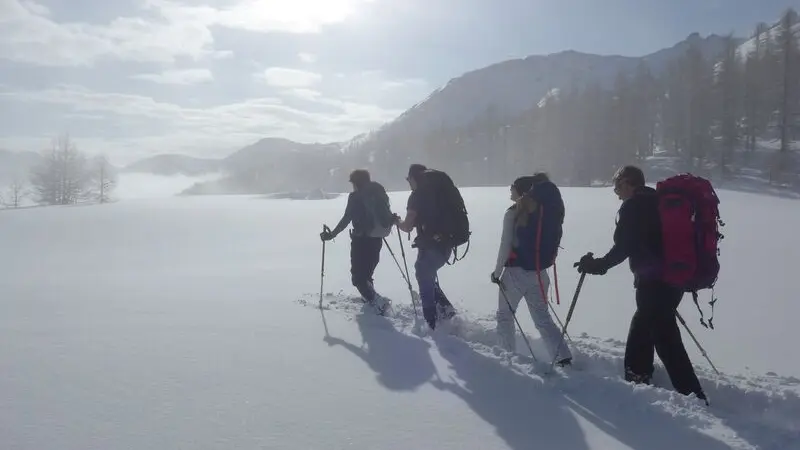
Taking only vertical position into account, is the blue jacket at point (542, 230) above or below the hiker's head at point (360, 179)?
below

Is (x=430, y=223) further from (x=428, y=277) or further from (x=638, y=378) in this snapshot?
(x=638, y=378)

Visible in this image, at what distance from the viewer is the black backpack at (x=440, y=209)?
Answer: 604cm

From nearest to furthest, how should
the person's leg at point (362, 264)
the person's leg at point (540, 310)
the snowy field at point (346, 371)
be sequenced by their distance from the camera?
the snowy field at point (346, 371)
the person's leg at point (540, 310)
the person's leg at point (362, 264)

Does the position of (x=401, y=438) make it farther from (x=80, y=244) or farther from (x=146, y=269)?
(x=80, y=244)

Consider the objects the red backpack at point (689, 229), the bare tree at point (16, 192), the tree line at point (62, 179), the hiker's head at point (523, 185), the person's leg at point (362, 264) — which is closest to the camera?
the red backpack at point (689, 229)

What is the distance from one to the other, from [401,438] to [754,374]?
3.89 meters

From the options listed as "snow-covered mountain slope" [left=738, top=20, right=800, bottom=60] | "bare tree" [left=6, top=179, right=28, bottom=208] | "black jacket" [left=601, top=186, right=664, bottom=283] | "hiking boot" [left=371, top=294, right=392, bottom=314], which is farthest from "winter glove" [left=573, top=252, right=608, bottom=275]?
"bare tree" [left=6, top=179, right=28, bottom=208]

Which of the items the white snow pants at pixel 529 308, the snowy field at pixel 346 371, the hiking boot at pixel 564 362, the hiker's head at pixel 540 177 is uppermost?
the hiker's head at pixel 540 177

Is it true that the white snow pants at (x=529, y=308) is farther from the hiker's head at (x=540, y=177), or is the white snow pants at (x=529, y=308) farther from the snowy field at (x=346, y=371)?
the hiker's head at (x=540, y=177)

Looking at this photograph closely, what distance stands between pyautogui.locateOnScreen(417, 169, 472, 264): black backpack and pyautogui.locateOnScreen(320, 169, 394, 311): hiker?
1.40 meters

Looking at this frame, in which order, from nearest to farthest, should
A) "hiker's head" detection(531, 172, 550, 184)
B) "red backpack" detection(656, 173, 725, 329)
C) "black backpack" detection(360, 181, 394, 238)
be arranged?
"red backpack" detection(656, 173, 725, 329), "hiker's head" detection(531, 172, 550, 184), "black backpack" detection(360, 181, 394, 238)

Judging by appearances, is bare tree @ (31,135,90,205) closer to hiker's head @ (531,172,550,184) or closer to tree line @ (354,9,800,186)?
tree line @ (354,9,800,186)

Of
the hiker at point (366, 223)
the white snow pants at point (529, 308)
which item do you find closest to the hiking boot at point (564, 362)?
the white snow pants at point (529, 308)

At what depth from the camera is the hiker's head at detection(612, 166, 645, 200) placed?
4406mm
